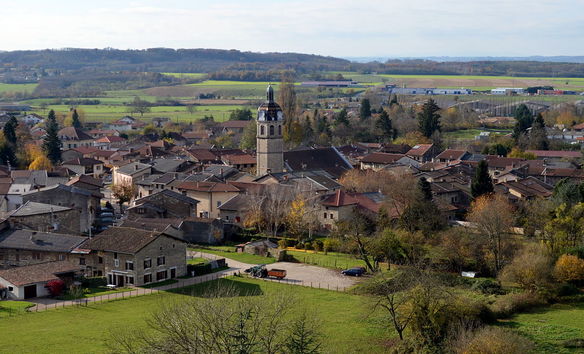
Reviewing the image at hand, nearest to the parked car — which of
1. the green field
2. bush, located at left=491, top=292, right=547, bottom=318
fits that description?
bush, located at left=491, top=292, right=547, bottom=318

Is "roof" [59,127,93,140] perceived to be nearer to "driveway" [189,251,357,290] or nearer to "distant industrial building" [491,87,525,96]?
"driveway" [189,251,357,290]

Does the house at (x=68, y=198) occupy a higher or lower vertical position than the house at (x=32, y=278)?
higher

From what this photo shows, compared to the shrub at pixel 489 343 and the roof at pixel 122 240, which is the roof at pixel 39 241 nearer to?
the roof at pixel 122 240

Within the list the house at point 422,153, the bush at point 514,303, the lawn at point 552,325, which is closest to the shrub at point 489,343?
the lawn at point 552,325

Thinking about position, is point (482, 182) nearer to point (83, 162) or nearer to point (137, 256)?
point (137, 256)

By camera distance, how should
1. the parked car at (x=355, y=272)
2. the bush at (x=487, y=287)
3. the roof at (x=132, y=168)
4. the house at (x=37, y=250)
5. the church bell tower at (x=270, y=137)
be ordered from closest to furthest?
the bush at (x=487, y=287)
the house at (x=37, y=250)
the parked car at (x=355, y=272)
the church bell tower at (x=270, y=137)
the roof at (x=132, y=168)

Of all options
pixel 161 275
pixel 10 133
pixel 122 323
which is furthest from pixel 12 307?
pixel 10 133
